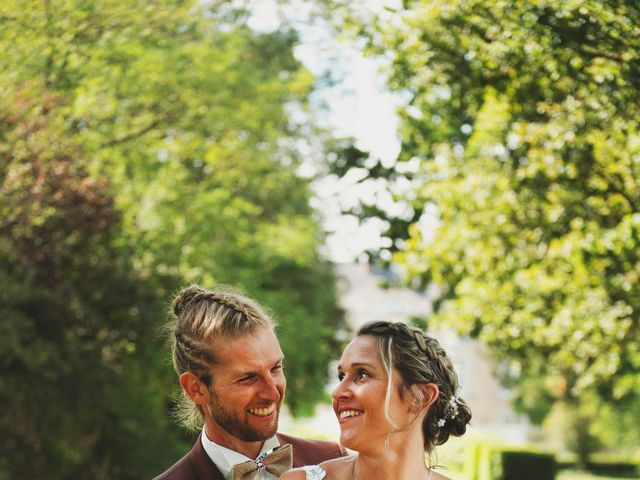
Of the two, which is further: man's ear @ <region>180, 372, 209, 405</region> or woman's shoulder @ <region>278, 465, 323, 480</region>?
man's ear @ <region>180, 372, 209, 405</region>

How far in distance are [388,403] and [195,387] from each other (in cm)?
83

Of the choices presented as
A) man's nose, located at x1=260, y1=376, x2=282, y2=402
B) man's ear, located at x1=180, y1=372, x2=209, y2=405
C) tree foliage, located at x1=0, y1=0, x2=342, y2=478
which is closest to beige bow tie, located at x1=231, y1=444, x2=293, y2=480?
man's nose, located at x1=260, y1=376, x2=282, y2=402

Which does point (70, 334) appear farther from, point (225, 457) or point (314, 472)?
point (314, 472)

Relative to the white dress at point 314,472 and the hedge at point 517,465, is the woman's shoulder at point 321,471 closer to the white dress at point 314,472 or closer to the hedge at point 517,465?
the white dress at point 314,472

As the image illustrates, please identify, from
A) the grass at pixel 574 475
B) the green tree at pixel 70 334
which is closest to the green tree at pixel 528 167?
the green tree at pixel 70 334

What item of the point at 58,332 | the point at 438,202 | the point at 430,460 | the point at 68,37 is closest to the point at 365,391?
the point at 430,460

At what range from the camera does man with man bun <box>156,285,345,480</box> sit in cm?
407

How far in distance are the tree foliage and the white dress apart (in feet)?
25.5

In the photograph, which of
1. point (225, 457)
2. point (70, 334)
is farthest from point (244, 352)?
point (70, 334)

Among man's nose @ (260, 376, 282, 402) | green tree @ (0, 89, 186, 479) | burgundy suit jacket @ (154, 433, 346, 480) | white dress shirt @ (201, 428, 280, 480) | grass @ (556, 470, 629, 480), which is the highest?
man's nose @ (260, 376, 282, 402)

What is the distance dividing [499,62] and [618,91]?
978 millimetres

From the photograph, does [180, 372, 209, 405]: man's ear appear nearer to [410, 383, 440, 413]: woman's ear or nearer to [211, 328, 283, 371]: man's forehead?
[211, 328, 283, 371]: man's forehead

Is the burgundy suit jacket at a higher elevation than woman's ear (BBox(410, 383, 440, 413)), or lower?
lower

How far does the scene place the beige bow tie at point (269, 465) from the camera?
13.0ft
